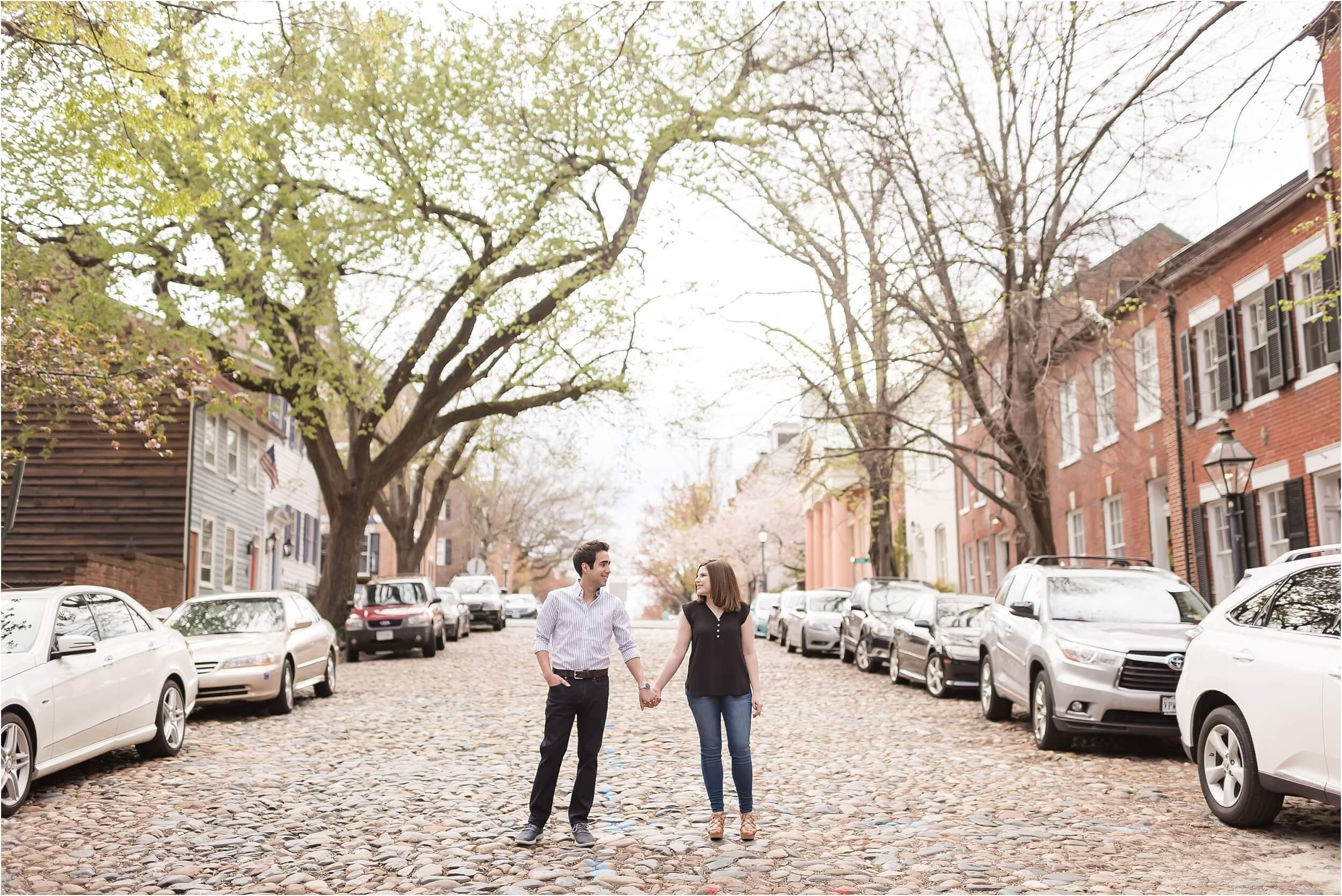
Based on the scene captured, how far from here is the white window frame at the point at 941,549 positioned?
136 ft

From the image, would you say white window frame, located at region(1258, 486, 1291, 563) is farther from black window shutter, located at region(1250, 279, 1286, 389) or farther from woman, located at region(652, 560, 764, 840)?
woman, located at region(652, 560, 764, 840)

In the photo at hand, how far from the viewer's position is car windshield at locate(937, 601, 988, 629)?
17547 mm

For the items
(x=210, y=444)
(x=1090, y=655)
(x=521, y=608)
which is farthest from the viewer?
(x=521, y=608)

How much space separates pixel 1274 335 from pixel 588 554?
15.4 metres

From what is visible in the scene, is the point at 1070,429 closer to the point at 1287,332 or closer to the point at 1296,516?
the point at 1287,332

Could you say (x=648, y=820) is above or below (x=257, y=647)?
below

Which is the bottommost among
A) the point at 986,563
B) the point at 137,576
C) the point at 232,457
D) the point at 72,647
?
the point at 72,647

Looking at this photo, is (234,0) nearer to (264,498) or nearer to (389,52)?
(389,52)

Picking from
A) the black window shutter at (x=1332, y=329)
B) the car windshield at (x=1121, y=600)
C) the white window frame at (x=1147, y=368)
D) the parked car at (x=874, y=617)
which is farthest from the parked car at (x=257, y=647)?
the white window frame at (x=1147, y=368)

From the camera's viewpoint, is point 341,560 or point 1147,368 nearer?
point 1147,368

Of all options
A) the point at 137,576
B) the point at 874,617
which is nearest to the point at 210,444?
the point at 137,576

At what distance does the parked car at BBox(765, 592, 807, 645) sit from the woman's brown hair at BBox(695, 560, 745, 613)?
20.4 meters

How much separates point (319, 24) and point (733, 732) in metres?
6.40

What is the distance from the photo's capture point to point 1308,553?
790cm
